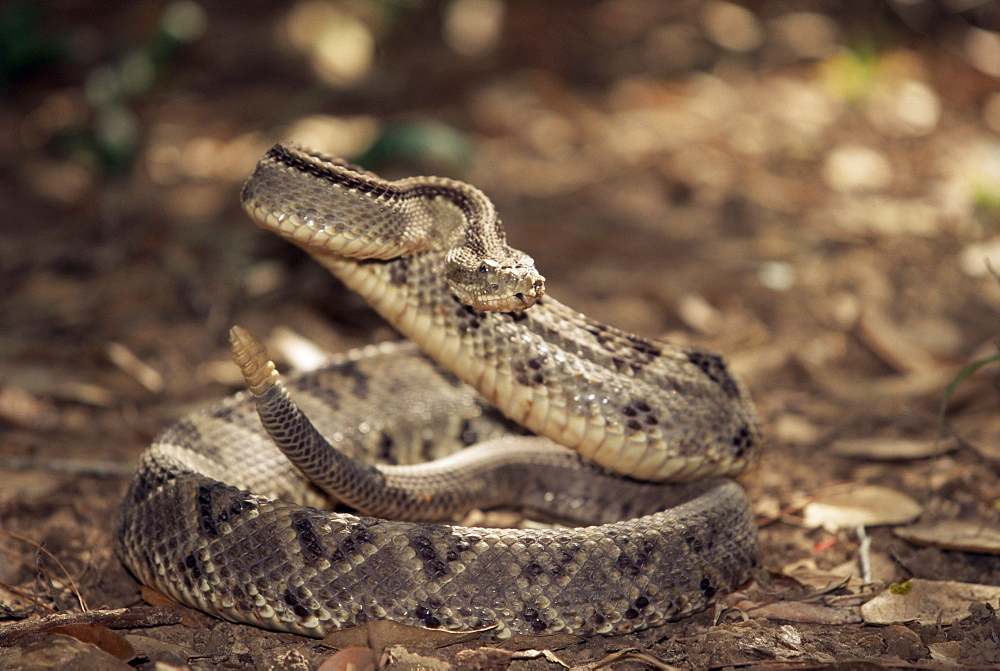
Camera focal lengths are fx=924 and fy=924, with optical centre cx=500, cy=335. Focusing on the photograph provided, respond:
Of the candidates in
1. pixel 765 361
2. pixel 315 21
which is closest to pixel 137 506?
pixel 765 361

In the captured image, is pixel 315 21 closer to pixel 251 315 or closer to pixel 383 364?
pixel 251 315

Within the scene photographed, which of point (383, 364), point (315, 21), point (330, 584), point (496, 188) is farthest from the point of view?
point (315, 21)

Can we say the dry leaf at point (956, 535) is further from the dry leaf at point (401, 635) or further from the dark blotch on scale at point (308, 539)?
→ the dark blotch on scale at point (308, 539)

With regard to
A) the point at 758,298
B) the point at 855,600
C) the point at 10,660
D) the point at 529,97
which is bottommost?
the point at 10,660

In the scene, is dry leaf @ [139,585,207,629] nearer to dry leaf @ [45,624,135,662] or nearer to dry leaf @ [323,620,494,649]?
dry leaf @ [45,624,135,662]

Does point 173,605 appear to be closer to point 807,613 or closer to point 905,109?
point 807,613

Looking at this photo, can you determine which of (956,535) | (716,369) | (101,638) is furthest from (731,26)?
(101,638)
